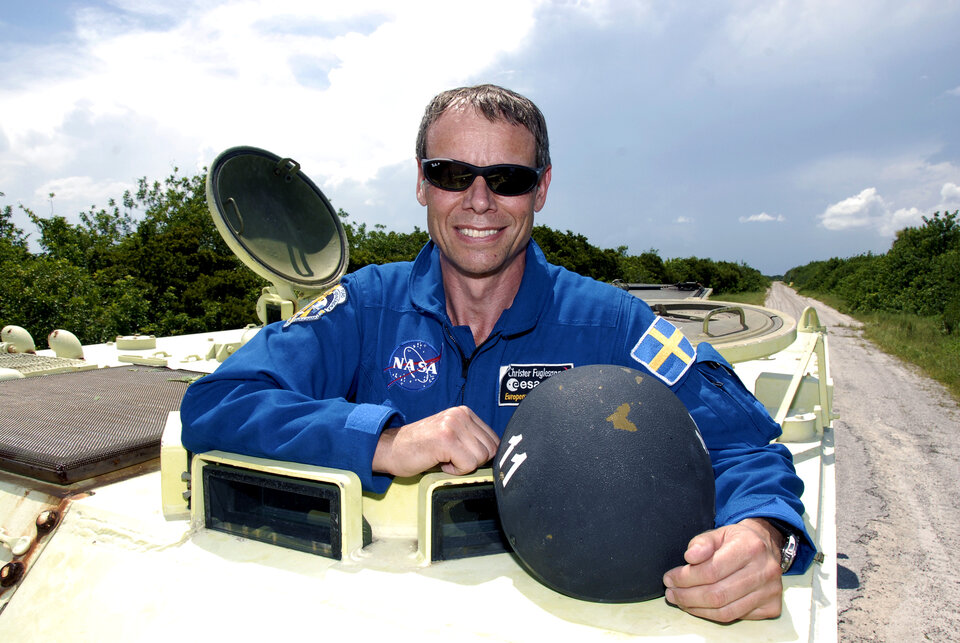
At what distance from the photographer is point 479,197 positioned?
2104 millimetres

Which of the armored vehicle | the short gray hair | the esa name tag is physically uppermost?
the short gray hair

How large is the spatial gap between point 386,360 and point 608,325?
2.43 ft

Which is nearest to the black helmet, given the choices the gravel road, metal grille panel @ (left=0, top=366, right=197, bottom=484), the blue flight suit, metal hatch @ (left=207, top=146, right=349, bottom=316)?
the blue flight suit

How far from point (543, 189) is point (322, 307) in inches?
35.3

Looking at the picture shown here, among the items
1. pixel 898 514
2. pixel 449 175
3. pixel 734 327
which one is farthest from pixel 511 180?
pixel 898 514

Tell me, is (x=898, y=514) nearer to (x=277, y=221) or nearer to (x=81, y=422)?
(x=277, y=221)

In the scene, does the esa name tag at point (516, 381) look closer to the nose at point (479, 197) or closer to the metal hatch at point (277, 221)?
the nose at point (479, 197)

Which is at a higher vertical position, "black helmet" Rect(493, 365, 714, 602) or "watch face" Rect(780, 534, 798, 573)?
"black helmet" Rect(493, 365, 714, 602)

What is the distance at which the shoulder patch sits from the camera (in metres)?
2.14

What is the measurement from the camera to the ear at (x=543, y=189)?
2.34 metres

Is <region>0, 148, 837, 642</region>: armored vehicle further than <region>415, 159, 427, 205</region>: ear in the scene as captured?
No

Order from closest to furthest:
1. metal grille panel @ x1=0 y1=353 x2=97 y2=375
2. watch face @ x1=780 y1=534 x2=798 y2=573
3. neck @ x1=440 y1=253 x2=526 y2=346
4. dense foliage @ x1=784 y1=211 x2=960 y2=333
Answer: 1. watch face @ x1=780 y1=534 x2=798 y2=573
2. neck @ x1=440 y1=253 x2=526 y2=346
3. metal grille panel @ x1=0 y1=353 x2=97 y2=375
4. dense foliage @ x1=784 y1=211 x2=960 y2=333

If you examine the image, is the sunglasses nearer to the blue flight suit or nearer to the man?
the man

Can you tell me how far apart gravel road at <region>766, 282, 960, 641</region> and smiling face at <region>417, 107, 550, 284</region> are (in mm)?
3492
